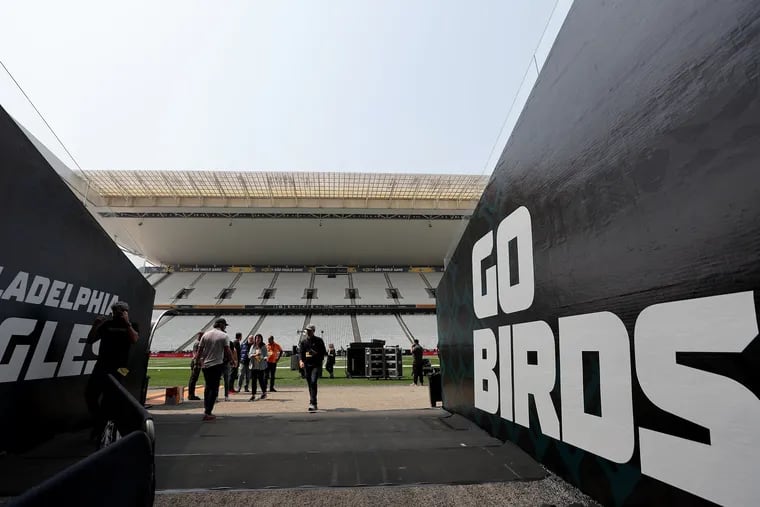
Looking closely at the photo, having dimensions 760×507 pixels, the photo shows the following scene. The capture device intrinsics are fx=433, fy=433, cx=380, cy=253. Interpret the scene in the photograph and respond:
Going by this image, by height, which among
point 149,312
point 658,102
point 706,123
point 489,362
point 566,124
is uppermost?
point 566,124

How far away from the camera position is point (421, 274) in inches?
1730

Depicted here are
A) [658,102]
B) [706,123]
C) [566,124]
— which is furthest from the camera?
[566,124]

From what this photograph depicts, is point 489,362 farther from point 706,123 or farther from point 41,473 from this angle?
point 41,473

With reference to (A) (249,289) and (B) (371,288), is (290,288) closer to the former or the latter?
(A) (249,289)

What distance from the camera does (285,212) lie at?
32.0 metres

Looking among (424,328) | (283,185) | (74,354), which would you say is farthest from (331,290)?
(74,354)

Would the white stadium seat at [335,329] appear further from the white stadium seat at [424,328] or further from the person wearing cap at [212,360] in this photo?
the person wearing cap at [212,360]

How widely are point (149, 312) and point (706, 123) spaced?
7709 millimetres

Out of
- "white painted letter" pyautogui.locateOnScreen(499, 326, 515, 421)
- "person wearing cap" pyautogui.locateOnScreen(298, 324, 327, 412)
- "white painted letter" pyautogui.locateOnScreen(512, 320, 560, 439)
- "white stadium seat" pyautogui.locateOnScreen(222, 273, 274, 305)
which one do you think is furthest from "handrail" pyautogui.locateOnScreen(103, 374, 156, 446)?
"white stadium seat" pyautogui.locateOnScreen(222, 273, 274, 305)

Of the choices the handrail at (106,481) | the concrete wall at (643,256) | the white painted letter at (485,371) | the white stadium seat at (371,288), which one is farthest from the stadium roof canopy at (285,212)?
the handrail at (106,481)

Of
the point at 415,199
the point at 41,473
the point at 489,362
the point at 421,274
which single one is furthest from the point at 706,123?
the point at 421,274

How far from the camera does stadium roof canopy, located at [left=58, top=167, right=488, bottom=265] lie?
96.0ft

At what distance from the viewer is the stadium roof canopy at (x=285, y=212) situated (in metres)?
29.3

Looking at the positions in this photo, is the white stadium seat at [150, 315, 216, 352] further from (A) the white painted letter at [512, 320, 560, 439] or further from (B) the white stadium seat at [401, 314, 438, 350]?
(A) the white painted letter at [512, 320, 560, 439]
